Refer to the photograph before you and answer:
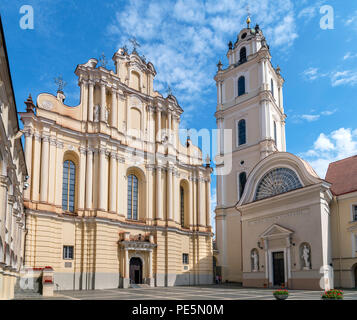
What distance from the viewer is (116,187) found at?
3647 cm

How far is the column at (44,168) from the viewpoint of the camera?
103ft

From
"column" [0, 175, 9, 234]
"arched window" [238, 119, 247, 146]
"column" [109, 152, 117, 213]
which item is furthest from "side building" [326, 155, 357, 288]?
"column" [0, 175, 9, 234]

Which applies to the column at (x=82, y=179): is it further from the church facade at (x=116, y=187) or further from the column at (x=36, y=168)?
the column at (x=36, y=168)

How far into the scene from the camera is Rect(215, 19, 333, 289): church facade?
3061cm

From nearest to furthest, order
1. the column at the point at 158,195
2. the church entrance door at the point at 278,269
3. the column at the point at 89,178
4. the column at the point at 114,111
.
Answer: the church entrance door at the point at 278,269, the column at the point at 89,178, the column at the point at 114,111, the column at the point at 158,195

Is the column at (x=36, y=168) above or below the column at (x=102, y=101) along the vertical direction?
below

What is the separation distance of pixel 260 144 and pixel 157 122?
484 inches

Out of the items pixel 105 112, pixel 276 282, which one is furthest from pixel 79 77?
pixel 276 282

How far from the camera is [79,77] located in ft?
122

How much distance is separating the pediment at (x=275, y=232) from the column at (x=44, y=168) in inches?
727

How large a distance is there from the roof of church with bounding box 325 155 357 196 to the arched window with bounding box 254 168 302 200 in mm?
3836

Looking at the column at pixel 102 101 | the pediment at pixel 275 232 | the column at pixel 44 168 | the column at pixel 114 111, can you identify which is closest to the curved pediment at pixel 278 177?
the pediment at pixel 275 232

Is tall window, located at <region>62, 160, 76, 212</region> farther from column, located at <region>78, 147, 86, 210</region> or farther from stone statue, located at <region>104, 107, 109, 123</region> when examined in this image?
stone statue, located at <region>104, 107, 109, 123</region>

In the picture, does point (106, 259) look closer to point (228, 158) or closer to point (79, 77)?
point (79, 77)
